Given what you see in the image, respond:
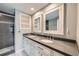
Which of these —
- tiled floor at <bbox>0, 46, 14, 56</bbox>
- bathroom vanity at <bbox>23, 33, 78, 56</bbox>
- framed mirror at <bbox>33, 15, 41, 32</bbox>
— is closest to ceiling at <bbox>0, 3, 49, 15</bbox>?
framed mirror at <bbox>33, 15, 41, 32</bbox>

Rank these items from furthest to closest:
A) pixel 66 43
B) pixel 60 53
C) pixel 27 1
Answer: pixel 27 1
pixel 66 43
pixel 60 53

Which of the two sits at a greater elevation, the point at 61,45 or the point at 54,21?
the point at 54,21

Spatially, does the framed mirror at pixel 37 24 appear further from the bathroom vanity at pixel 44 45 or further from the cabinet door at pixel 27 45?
the cabinet door at pixel 27 45

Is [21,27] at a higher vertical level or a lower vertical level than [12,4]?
lower

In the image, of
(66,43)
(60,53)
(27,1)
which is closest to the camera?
(60,53)

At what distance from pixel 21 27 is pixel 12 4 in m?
0.40

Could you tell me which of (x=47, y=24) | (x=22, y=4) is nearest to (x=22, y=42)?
(x=47, y=24)

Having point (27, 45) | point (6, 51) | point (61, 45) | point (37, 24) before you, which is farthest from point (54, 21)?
point (6, 51)

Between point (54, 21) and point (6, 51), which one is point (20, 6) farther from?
point (6, 51)

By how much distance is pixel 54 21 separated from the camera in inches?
60.2

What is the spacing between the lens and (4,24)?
5.09 feet

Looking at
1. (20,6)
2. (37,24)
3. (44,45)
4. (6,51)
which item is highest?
(20,6)

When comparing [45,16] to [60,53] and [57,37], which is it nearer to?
[57,37]

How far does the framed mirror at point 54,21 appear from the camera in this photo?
1467 millimetres
